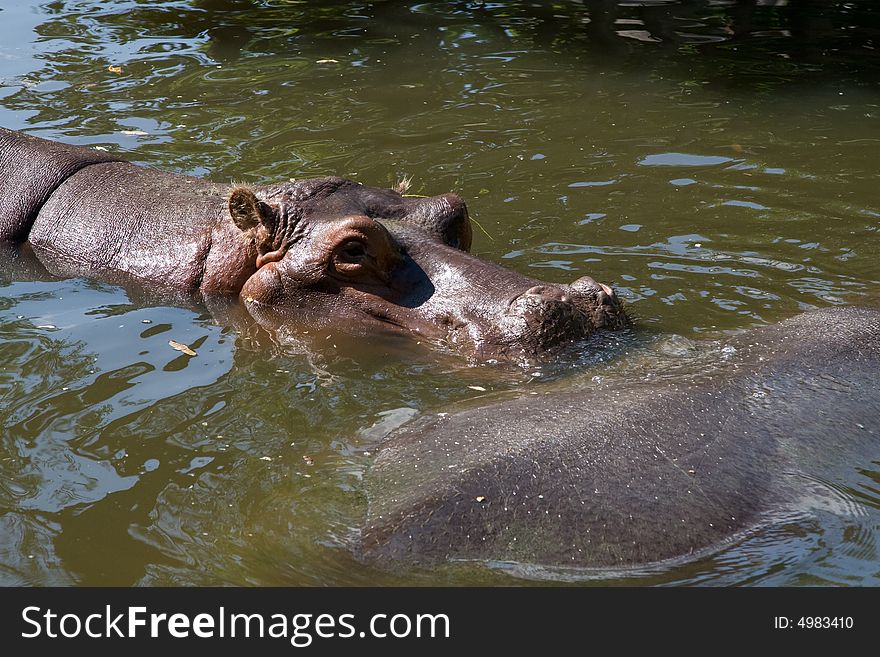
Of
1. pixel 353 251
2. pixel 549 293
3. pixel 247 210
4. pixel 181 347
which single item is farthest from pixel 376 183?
pixel 549 293

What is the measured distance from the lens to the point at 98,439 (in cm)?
550

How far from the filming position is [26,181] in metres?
7.85

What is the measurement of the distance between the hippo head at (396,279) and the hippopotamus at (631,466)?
3.69ft

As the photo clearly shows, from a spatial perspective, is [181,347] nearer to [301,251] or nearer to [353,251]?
[301,251]

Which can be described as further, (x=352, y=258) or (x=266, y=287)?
(x=266, y=287)

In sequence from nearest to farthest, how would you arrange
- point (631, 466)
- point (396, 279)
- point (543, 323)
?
point (631, 466) → point (543, 323) → point (396, 279)

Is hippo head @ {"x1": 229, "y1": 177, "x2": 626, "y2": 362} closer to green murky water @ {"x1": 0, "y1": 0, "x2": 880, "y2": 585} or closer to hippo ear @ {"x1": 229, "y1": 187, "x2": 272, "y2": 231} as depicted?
hippo ear @ {"x1": 229, "y1": 187, "x2": 272, "y2": 231}

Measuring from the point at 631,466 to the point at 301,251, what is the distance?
3.12 metres

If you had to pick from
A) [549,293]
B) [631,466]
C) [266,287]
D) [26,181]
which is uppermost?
[26,181]

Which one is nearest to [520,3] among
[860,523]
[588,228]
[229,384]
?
[588,228]

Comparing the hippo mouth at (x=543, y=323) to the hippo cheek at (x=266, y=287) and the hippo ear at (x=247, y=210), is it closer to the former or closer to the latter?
the hippo cheek at (x=266, y=287)

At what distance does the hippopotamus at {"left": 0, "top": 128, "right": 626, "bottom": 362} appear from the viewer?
20.2 ft

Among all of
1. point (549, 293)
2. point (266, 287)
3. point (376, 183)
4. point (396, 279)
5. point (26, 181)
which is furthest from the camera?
A: point (376, 183)
